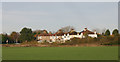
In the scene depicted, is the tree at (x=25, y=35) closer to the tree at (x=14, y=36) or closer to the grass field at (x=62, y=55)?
the tree at (x=14, y=36)

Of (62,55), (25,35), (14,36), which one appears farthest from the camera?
(14,36)

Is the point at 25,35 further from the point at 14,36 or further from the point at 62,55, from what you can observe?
the point at 62,55

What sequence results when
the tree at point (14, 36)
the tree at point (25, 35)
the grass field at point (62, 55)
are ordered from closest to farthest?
the grass field at point (62, 55)
the tree at point (25, 35)
the tree at point (14, 36)

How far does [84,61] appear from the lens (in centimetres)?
1720

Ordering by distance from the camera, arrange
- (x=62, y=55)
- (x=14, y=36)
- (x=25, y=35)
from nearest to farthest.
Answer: (x=62, y=55) → (x=25, y=35) → (x=14, y=36)

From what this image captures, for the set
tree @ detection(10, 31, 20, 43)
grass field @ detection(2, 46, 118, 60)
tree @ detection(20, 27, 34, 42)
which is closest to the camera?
grass field @ detection(2, 46, 118, 60)

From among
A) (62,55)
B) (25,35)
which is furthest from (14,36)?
(62,55)

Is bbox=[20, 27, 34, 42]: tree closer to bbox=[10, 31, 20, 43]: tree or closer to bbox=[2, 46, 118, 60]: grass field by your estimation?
bbox=[10, 31, 20, 43]: tree

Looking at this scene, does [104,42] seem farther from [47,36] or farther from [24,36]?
[47,36]

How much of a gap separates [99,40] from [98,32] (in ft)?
111

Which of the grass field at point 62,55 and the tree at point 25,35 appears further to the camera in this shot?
the tree at point 25,35

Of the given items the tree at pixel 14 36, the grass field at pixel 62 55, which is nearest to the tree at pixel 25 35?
the tree at pixel 14 36

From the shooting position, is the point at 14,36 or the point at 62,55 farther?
the point at 14,36

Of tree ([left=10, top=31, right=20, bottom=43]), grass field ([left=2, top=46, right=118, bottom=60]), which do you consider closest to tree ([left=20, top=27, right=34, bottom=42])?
tree ([left=10, top=31, right=20, bottom=43])
